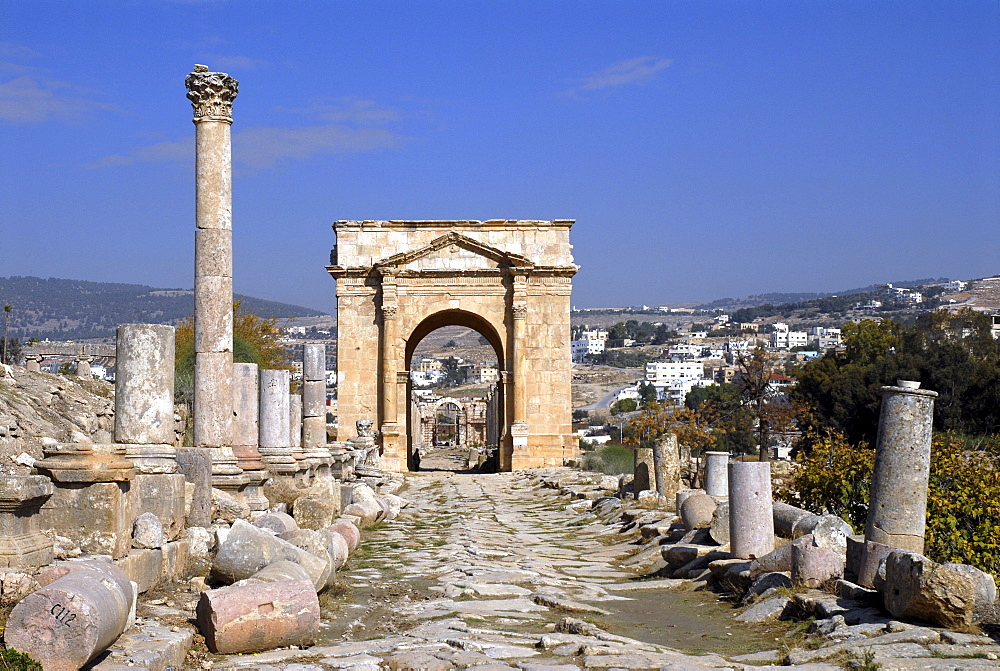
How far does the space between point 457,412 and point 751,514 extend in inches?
2045

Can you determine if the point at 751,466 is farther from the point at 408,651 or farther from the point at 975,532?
the point at 408,651

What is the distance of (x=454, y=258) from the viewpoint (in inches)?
1128

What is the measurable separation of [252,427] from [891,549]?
7846mm

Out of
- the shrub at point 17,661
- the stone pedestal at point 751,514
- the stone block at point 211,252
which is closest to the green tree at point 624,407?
the stone block at point 211,252

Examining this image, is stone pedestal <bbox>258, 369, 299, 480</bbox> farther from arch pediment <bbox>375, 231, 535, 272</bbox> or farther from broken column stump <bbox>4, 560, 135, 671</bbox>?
arch pediment <bbox>375, 231, 535, 272</bbox>

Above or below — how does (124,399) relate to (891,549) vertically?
above

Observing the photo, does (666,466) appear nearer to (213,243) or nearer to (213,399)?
→ (213,399)

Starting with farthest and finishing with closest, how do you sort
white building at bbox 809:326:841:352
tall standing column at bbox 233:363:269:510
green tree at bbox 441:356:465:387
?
white building at bbox 809:326:841:352
green tree at bbox 441:356:465:387
tall standing column at bbox 233:363:269:510

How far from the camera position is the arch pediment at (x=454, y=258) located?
28.3m

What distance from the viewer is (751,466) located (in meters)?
10.1

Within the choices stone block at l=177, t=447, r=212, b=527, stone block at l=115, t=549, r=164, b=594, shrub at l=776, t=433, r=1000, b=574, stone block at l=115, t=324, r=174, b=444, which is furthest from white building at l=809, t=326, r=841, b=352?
stone block at l=115, t=549, r=164, b=594

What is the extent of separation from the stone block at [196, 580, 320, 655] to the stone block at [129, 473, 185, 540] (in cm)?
214

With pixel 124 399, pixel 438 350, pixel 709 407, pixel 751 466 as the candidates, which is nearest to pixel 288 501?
pixel 124 399

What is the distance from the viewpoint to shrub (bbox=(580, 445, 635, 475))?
80.6 ft
